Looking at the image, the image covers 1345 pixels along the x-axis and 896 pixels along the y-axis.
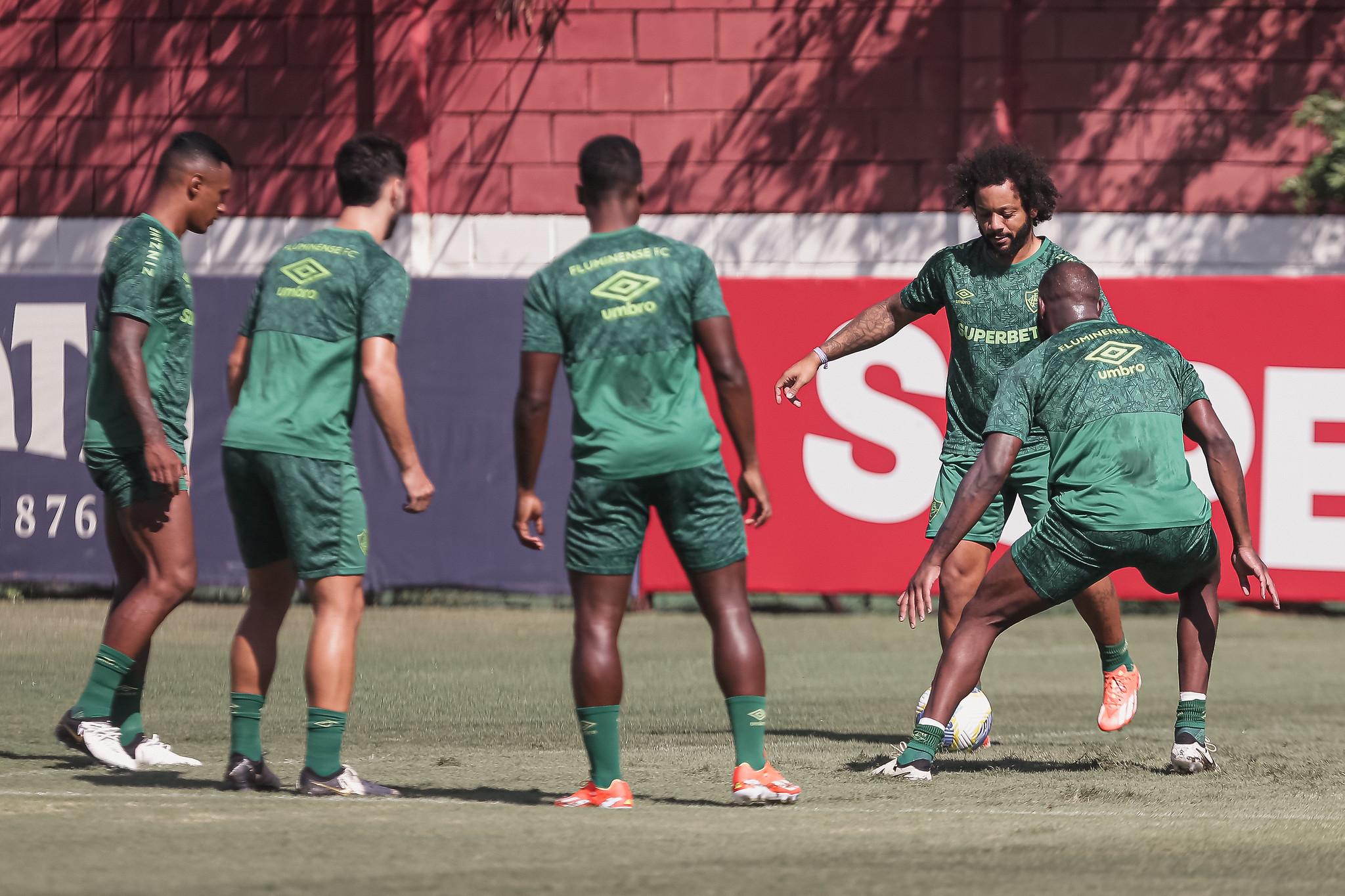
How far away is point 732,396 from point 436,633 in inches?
220

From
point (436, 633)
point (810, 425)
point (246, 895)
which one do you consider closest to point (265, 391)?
point (246, 895)

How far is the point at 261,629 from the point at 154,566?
2.11 ft

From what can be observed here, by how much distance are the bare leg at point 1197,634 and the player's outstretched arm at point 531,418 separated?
2485mm

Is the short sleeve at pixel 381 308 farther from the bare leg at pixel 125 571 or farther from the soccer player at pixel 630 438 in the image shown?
the bare leg at pixel 125 571

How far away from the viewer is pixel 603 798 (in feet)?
16.8

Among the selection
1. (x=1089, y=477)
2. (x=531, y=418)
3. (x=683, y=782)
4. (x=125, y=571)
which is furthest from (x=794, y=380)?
(x=125, y=571)

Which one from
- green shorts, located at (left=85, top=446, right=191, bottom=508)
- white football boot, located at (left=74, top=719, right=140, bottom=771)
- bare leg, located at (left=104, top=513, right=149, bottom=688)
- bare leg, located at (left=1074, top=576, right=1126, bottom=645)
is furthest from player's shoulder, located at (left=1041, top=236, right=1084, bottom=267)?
white football boot, located at (left=74, top=719, right=140, bottom=771)

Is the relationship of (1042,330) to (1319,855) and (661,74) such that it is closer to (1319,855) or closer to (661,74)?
(1319,855)

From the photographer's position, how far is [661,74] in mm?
14836

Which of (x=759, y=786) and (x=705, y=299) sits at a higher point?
(x=705, y=299)

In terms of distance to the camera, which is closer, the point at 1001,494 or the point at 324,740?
the point at 324,740

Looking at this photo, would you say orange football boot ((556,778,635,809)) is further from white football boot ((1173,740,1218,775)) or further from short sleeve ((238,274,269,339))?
white football boot ((1173,740,1218,775))

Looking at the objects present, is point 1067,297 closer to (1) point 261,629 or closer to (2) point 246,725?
(1) point 261,629

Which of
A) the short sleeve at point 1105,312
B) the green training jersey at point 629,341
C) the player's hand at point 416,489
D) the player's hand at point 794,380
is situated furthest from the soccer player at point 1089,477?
the player's hand at point 416,489
